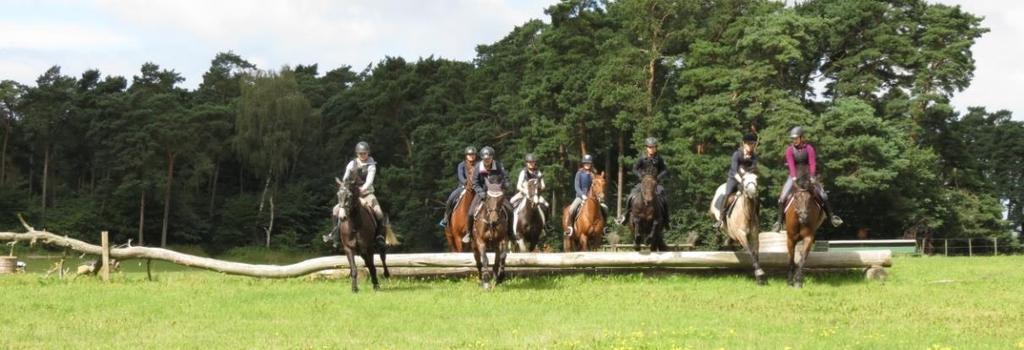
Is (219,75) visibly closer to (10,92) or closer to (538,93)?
(10,92)

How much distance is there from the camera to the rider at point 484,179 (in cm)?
2045

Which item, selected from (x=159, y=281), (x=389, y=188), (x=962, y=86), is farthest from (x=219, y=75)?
(x=159, y=281)

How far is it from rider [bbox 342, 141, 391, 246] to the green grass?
1.32m

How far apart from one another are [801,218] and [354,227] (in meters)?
8.49

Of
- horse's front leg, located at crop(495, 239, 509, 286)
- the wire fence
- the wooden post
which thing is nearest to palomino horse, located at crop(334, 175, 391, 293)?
horse's front leg, located at crop(495, 239, 509, 286)

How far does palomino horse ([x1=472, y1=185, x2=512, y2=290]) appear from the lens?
20.0m

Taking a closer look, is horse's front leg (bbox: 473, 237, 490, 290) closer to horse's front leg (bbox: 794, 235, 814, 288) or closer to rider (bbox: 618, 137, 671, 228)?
rider (bbox: 618, 137, 671, 228)

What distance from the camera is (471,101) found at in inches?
2832

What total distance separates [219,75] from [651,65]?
5347 cm

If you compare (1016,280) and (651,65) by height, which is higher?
(651,65)

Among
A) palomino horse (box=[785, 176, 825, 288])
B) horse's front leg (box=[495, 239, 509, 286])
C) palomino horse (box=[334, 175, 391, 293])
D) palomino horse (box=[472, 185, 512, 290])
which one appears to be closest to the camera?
palomino horse (box=[785, 176, 825, 288])

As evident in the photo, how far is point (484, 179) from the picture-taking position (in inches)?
833

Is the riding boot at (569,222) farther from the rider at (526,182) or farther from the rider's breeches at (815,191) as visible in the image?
the rider's breeches at (815,191)

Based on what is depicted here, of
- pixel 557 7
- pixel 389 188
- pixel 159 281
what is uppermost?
pixel 557 7
